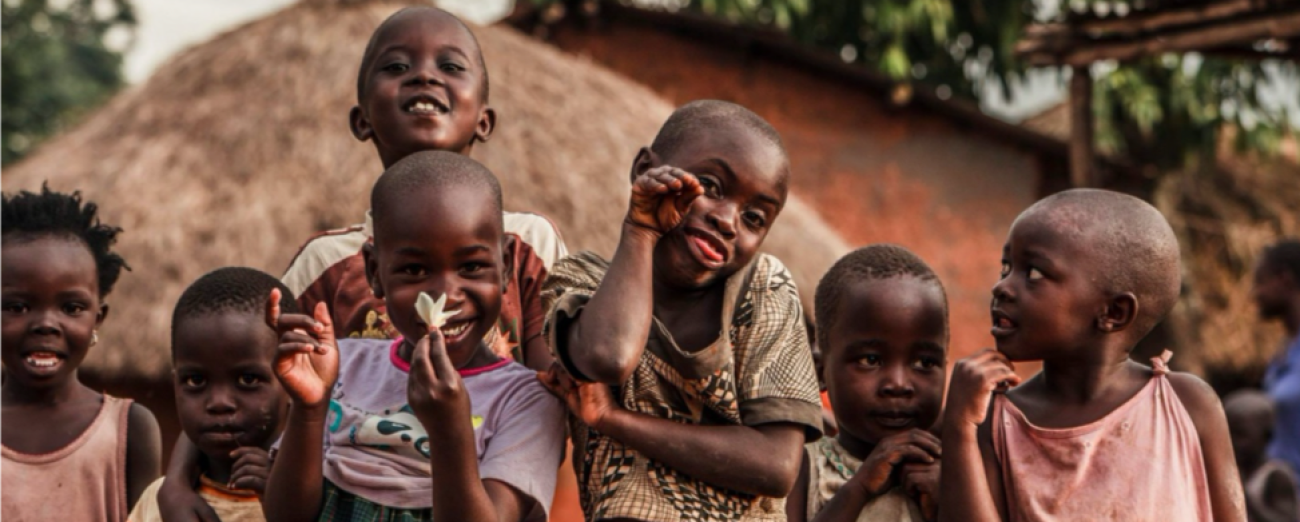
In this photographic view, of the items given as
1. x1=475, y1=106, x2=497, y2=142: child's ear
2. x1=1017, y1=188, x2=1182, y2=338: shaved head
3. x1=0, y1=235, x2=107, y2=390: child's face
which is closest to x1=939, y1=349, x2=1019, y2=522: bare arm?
x1=1017, y1=188, x2=1182, y2=338: shaved head

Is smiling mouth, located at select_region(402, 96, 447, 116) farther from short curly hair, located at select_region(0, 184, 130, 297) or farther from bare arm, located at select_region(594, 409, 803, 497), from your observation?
bare arm, located at select_region(594, 409, 803, 497)

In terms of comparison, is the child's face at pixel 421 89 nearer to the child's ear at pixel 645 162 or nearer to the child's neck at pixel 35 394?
the child's ear at pixel 645 162

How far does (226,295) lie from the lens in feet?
10.1

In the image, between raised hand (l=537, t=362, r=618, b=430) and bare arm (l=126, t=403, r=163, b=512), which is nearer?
raised hand (l=537, t=362, r=618, b=430)

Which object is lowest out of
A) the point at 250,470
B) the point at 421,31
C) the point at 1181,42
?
the point at 250,470

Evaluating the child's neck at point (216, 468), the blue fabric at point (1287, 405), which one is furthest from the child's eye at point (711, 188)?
the blue fabric at point (1287, 405)

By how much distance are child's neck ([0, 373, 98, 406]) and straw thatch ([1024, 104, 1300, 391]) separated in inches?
443

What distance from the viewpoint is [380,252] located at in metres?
2.61

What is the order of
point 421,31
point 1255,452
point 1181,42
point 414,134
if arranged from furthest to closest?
point 1181,42 → point 1255,452 → point 421,31 → point 414,134

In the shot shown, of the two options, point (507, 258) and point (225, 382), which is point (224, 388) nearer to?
point (225, 382)

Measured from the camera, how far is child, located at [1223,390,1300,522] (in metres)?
6.44

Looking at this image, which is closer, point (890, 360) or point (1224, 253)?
point (890, 360)

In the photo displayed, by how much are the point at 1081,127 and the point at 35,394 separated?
6718 millimetres

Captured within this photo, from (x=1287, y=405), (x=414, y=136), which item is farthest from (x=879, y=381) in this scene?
(x=1287, y=405)
